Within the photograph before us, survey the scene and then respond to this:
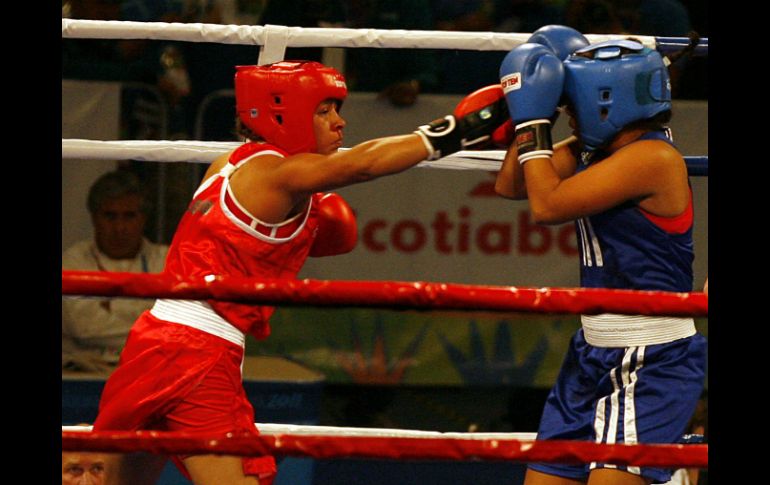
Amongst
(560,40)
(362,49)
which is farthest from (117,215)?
(560,40)

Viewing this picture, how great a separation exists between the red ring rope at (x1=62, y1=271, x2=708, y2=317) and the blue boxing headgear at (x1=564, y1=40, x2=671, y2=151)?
2.17ft

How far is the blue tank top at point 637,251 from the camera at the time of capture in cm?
239

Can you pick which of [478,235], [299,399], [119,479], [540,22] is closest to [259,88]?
[119,479]

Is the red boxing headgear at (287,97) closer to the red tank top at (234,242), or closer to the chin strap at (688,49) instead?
the red tank top at (234,242)

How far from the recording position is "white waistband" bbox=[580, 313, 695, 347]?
2365mm

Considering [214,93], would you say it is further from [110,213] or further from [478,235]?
[478,235]

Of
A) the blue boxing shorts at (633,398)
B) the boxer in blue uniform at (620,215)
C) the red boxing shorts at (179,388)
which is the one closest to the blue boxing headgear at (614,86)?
the boxer in blue uniform at (620,215)

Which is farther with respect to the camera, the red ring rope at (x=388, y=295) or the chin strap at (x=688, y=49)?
the chin strap at (x=688, y=49)

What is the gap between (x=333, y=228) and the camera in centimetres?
278

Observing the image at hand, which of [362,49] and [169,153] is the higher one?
[362,49]

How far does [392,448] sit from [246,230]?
85cm

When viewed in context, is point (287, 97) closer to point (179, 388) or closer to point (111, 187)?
point (179, 388)

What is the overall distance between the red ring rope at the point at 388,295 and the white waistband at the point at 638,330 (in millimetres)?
559

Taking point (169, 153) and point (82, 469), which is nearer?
point (169, 153)
